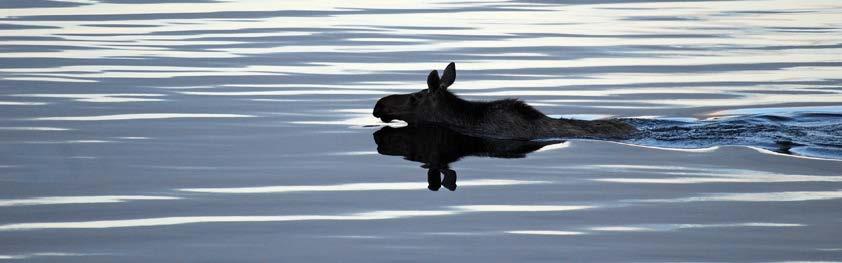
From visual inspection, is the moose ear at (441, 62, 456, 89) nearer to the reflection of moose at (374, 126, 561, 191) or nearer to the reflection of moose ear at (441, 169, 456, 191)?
the reflection of moose at (374, 126, 561, 191)

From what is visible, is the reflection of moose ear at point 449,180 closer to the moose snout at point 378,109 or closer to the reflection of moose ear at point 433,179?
the reflection of moose ear at point 433,179

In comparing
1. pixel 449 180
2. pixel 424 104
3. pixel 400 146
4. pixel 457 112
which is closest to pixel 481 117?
Result: pixel 457 112

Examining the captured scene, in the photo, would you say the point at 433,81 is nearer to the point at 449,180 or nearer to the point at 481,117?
the point at 481,117

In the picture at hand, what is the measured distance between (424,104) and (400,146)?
1.64 metres

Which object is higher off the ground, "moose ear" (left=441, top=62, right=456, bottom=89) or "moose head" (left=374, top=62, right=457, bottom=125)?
"moose ear" (left=441, top=62, right=456, bottom=89)

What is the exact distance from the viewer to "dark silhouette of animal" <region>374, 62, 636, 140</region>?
15.0 metres

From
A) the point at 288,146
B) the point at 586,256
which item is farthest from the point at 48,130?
the point at 586,256

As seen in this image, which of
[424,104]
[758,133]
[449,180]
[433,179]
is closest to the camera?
[449,180]

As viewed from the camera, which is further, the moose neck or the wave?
the moose neck

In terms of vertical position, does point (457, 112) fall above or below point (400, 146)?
above

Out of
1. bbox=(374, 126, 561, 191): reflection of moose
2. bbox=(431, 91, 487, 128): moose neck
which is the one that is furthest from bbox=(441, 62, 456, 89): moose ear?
bbox=(374, 126, 561, 191): reflection of moose

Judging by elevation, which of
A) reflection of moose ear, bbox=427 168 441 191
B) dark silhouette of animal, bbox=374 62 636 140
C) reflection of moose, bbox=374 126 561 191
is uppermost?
dark silhouette of animal, bbox=374 62 636 140

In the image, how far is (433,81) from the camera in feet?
52.9

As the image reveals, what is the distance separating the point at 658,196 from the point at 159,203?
3596 mm
